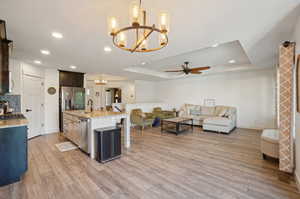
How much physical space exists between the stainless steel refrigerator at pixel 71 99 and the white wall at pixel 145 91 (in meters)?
3.42

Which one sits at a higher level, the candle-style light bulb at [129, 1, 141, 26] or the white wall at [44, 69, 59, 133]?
the candle-style light bulb at [129, 1, 141, 26]

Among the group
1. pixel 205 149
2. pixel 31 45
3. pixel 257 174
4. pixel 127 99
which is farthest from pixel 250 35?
pixel 127 99

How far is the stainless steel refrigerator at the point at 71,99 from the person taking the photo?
562 cm

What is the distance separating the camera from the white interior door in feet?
15.2

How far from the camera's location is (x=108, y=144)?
307cm

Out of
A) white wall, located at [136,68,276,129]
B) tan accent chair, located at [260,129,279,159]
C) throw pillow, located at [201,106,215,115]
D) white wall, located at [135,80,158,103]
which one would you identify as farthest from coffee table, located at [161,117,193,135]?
white wall, located at [135,80,158,103]

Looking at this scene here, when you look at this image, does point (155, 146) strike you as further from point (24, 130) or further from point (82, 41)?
point (82, 41)

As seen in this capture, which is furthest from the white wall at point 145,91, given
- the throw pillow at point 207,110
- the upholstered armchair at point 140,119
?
the throw pillow at point 207,110

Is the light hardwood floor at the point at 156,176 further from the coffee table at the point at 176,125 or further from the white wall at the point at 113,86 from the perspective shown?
the white wall at the point at 113,86

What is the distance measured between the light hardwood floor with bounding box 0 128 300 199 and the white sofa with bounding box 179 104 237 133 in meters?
1.65

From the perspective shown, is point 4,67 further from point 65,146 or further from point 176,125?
point 176,125

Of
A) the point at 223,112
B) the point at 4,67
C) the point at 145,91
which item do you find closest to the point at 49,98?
the point at 4,67

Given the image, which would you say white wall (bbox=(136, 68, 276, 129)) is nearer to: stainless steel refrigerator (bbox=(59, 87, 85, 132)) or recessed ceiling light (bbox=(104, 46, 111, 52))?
stainless steel refrigerator (bbox=(59, 87, 85, 132))

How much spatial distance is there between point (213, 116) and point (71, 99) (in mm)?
6401
